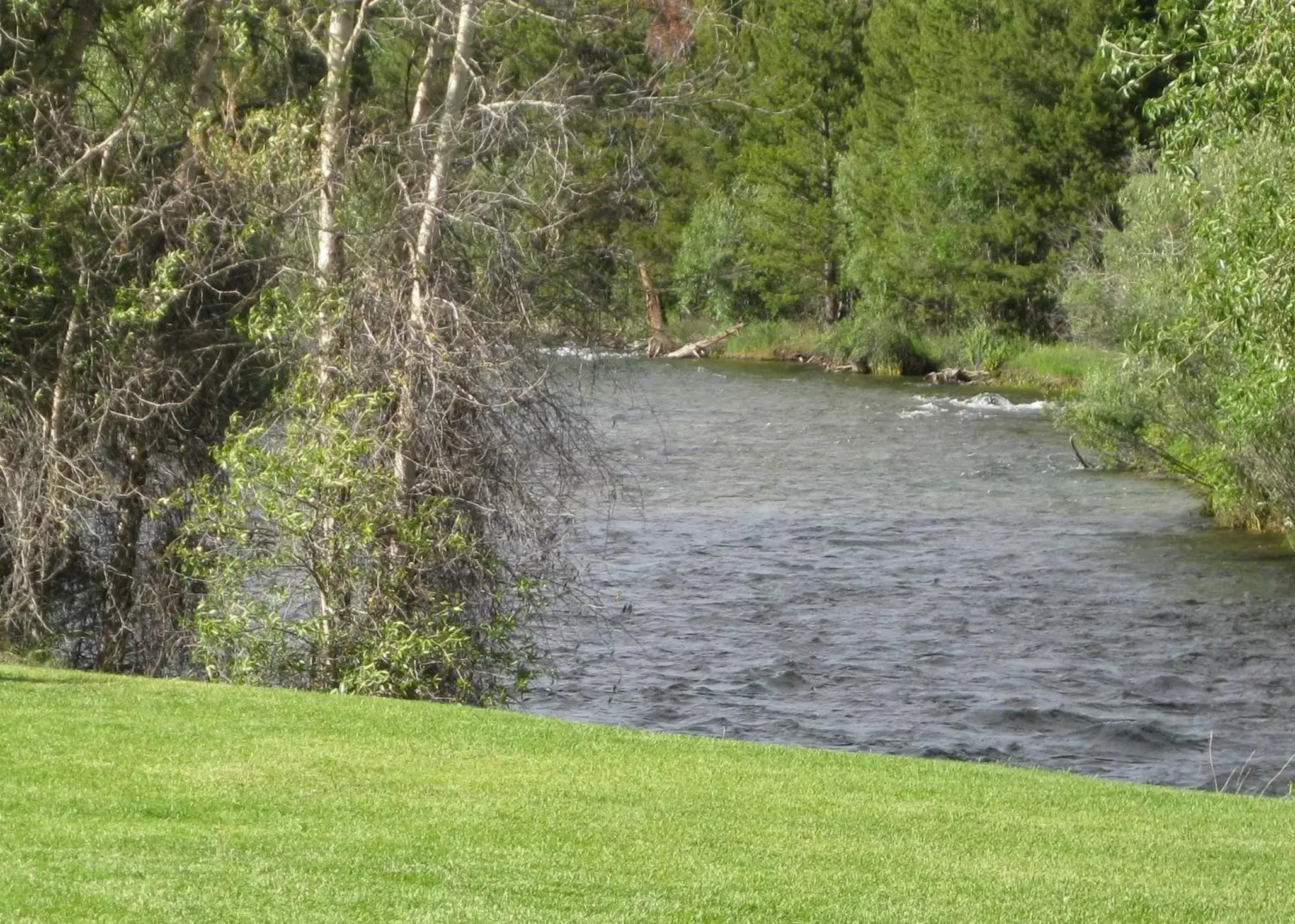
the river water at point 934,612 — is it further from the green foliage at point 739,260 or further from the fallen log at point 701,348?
the green foliage at point 739,260

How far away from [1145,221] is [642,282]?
16337 mm

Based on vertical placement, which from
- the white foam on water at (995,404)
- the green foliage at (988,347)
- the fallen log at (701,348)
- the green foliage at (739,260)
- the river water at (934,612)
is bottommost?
the river water at (934,612)

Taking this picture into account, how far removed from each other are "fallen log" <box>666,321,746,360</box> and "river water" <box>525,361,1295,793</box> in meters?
24.1

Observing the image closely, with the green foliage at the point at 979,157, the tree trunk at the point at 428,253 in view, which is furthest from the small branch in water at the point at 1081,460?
the tree trunk at the point at 428,253

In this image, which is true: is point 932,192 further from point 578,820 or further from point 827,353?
point 578,820

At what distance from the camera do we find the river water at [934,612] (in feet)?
66.5

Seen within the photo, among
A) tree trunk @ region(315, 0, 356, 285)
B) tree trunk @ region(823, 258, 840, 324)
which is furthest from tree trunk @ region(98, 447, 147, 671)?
tree trunk @ region(823, 258, 840, 324)

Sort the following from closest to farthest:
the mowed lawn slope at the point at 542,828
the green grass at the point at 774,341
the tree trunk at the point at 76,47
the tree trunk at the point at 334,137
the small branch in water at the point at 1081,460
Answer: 1. the mowed lawn slope at the point at 542,828
2. the tree trunk at the point at 334,137
3. the tree trunk at the point at 76,47
4. the small branch in water at the point at 1081,460
5. the green grass at the point at 774,341

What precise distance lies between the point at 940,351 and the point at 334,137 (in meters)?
47.6

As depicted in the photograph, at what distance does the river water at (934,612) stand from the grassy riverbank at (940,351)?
370 inches

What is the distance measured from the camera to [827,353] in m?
69.1

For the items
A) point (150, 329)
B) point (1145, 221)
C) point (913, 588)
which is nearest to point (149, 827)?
point (150, 329)

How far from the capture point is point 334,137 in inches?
717

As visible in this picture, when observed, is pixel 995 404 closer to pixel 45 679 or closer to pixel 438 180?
pixel 438 180
